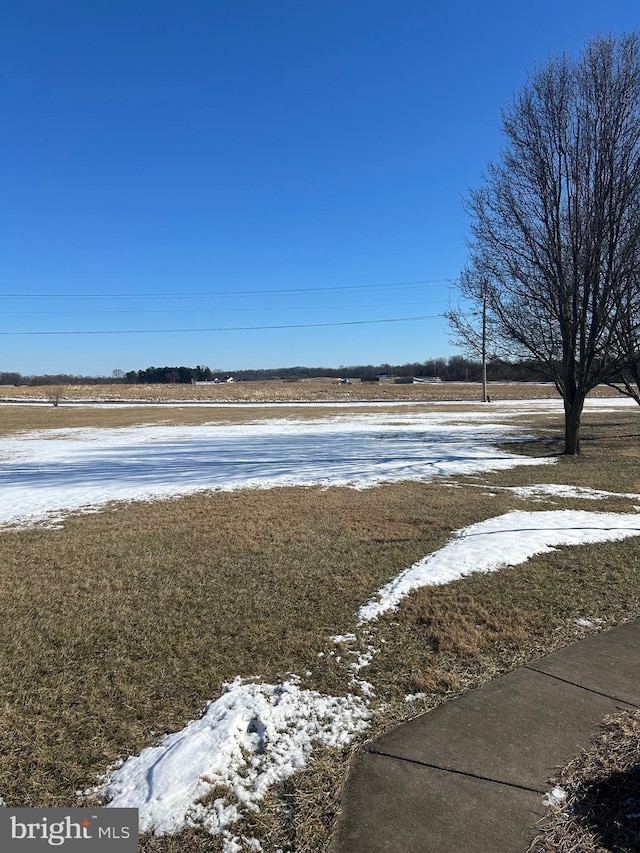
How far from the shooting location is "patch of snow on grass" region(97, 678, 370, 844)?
8.10 ft

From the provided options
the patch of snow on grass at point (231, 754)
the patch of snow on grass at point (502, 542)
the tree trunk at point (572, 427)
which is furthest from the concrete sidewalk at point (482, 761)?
the tree trunk at point (572, 427)

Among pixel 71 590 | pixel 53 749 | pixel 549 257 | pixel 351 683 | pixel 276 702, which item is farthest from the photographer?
pixel 549 257

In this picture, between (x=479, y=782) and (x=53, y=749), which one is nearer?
(x=479, y=782)

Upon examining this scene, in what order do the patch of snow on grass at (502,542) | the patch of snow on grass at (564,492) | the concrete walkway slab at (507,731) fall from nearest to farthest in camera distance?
the concrete walkway slab at (507,731) < the patch of snow on grass at (502,542) < the patch of snow on grass at (564,492)

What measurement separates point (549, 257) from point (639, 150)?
336cm

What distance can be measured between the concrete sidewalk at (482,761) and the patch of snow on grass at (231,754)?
349mm

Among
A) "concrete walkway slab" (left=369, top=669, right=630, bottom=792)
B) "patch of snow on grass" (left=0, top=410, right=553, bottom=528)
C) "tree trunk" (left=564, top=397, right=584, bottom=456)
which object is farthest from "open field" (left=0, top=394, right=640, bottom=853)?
"tree trunk" (left=564, top=397, right=584, bottom=456)

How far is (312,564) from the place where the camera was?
6219 mm

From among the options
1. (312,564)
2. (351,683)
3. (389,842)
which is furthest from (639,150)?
(389,842)

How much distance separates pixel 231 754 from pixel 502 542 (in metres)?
5.04

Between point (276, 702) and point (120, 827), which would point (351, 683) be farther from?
point (120, 827)

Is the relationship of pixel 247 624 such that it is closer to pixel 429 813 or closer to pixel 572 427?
pixel 429 813

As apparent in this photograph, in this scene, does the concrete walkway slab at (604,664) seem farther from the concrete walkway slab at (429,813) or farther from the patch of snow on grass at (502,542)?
the patch of snow on grass at (502,542)

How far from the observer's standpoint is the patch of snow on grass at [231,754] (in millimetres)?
2469
